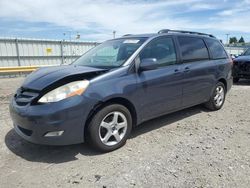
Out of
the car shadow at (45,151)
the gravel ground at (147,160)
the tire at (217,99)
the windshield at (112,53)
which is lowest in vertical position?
the gravel ground at (147,160)

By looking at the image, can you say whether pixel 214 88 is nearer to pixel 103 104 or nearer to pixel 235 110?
pixel 235 110

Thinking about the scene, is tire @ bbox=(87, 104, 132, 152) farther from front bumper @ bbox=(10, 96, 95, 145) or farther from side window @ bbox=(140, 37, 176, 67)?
side window @ bbox=(140, 37, 176, 67)

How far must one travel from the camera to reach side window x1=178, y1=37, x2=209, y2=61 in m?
4.82

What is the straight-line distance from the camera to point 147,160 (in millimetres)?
3381

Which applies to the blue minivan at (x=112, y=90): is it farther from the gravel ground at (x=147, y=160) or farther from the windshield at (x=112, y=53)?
the gravel ground at (x=147, y=160)

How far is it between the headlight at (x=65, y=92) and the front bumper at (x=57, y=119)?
0.07m

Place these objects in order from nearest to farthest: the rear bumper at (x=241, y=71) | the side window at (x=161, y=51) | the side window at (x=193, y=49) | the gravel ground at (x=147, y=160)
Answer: the gravel ground at (x=147, y=160) < the side window at (x=161, y=51) < the side window at (x=193, y=49) < the rear bumper at (x=241, y=71)

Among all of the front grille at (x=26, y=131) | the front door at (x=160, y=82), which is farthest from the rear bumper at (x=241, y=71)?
the front grille at (x=26, y=131)

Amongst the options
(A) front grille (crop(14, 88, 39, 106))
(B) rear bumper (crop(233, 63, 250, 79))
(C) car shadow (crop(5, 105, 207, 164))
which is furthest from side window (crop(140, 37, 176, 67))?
(B) rear bumper (crop(233, 63, 250, 79))

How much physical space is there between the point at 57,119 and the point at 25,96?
733mm

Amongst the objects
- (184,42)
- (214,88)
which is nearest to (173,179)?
(184,42)

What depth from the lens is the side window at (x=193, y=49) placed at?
482cm

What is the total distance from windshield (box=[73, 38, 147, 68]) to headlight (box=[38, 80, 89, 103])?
754 millimetres

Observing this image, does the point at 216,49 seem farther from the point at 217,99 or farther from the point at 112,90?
the point at 112,90
